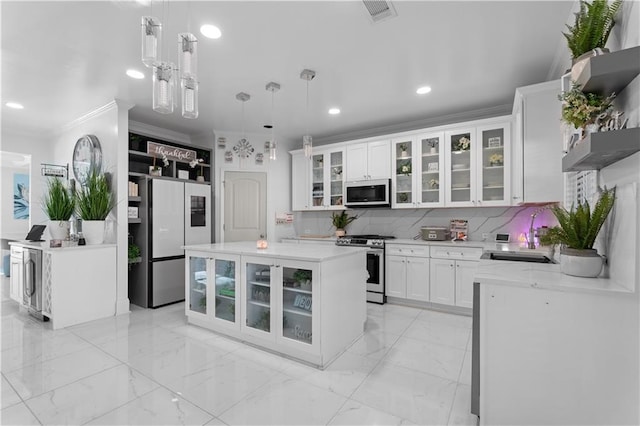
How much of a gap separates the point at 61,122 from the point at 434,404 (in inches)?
233

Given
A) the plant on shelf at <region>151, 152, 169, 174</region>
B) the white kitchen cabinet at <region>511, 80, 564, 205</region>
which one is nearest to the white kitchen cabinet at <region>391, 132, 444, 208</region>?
the white kitchen cabinet at <region>511, 80, 564, 205</region>

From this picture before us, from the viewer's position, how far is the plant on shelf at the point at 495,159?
148 inches

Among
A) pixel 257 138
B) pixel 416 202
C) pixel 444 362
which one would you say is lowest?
pixel 444 362

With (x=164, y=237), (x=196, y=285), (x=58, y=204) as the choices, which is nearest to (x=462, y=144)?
(x=196, y=285)

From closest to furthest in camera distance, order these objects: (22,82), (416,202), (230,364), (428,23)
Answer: (428,23) → (230,364) → (22,82) → (416,202)

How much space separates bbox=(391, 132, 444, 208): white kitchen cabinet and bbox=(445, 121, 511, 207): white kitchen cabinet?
0.43ft

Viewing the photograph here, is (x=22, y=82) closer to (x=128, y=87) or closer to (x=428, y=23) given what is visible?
(x=128, y=87)

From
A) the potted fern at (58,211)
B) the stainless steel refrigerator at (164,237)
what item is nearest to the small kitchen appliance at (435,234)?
the stainless steel refrigerator at (164,237)

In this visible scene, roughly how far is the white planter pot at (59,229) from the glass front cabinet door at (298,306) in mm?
3014

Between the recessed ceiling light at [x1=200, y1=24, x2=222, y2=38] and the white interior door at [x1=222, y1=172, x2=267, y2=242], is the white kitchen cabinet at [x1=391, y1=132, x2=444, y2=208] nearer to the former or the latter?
the white interior door at [x1=222, y1=172, x2=267, y2=242]

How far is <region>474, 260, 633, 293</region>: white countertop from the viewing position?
53.5 inches

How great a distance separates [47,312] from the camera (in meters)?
3.35


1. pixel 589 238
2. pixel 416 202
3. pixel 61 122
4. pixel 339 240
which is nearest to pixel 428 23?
pixel 589 238

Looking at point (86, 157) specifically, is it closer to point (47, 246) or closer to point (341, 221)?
→ point (47, 246)
